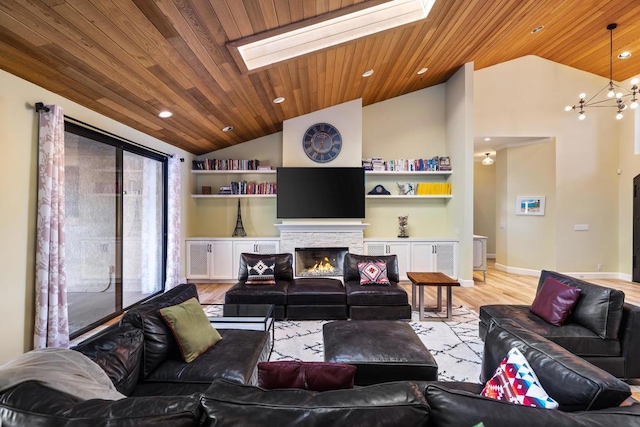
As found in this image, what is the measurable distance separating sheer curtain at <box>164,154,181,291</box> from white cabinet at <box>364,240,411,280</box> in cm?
340

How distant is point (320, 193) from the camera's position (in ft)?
→ 19.5

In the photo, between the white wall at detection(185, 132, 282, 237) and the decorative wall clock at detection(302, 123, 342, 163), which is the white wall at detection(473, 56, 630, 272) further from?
the white wall at detection(185, 132, 282, 237)

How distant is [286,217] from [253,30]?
355 cm

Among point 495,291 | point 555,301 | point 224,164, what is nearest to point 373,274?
point 555,301

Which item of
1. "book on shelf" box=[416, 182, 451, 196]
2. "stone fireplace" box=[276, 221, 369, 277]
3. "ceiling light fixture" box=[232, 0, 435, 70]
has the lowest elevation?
"stone fireplace" box=[276, 221, 369, 277]

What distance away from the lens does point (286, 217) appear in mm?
5973

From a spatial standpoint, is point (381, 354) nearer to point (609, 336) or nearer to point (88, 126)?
point (609, 336)

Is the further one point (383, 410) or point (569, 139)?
point (569, 139)

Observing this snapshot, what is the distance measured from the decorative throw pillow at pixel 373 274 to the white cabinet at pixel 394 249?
1864mm

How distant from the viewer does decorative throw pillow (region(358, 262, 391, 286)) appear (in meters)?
4.11

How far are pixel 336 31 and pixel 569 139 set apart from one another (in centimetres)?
579

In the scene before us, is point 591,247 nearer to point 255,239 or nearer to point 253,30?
point 255,239

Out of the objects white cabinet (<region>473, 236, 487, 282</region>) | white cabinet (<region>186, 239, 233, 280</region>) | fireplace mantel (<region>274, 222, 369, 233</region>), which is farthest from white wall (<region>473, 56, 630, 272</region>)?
white cabinet (<region>186, 239, 233, 280</region>)

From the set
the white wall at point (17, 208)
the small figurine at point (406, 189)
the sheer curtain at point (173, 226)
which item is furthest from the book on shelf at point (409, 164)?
the white wall at point (17, 208)
